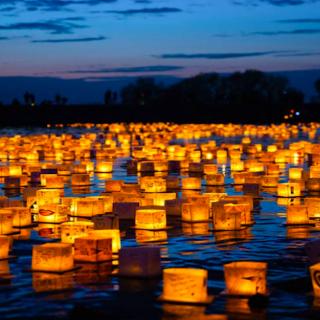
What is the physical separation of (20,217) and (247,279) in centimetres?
930

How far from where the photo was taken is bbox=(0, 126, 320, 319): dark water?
46.4 feet

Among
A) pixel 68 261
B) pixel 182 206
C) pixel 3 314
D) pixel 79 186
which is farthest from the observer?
pixel 79 186

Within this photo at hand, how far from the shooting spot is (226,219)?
2253cm

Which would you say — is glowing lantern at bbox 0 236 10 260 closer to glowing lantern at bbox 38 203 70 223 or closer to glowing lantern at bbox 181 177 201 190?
glowing lantern at bbox 38 203 70 223

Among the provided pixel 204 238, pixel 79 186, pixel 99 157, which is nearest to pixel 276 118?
pixel 99 157

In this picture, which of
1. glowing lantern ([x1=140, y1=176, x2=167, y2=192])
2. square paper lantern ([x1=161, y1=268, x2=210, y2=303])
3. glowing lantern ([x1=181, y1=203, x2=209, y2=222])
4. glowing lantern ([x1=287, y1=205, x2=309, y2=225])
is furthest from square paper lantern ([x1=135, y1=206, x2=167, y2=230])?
glowing lantern ([x1=140, y1=176, x2=167, y2=192])

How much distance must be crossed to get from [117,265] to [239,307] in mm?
3851

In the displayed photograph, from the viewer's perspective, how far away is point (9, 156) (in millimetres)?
53406

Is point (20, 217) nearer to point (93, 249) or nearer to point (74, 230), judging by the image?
point (74, 230)

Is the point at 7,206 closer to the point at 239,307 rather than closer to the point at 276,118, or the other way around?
the point at 239,307

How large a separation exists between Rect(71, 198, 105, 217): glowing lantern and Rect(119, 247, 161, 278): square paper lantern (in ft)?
26.5

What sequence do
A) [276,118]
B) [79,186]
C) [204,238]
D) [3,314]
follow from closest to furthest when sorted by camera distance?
[3,314]
[204,238]
[79,186]
[276,118]

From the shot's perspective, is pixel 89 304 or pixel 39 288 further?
pixel 39 288

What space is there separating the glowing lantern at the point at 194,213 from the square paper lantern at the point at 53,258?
698cm
